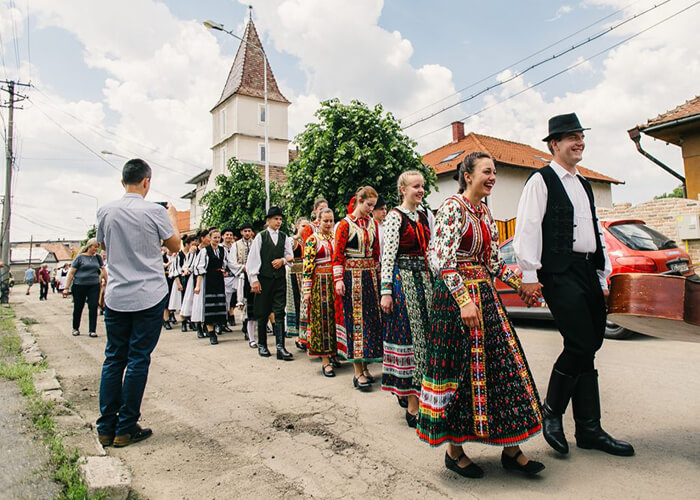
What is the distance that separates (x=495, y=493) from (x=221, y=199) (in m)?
26.4

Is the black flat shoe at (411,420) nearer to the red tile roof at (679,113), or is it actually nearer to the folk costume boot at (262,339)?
the folk costume boot at (262,339)

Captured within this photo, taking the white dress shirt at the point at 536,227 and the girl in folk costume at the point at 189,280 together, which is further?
the girl in folk costume at the point at 189,280

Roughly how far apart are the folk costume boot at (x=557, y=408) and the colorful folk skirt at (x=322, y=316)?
9.69 feet

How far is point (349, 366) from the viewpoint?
626 centimetres

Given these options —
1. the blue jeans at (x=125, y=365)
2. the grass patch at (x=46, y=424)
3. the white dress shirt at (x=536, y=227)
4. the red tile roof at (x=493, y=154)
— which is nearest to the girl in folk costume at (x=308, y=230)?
the blue jeans at (x=125, y=365)

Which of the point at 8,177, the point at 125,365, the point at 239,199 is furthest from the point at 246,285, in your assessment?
the point at 8,177

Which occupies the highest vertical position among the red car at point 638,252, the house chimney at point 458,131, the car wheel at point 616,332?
the house chimney at point 458,131

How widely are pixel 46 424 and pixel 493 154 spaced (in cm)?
2925

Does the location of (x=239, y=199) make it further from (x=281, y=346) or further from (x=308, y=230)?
(x=281, y=346)

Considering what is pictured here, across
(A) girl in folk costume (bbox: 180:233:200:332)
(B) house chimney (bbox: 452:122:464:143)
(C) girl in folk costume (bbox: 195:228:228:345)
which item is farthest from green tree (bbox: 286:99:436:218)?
(B) house chimney (bbox: 452:122:464:143)

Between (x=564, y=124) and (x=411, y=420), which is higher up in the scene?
(x=564, y=124)

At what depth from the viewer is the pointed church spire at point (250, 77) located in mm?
42906

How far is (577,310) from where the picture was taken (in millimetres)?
3076

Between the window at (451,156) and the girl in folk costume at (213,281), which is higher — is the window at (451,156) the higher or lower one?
the higher one
